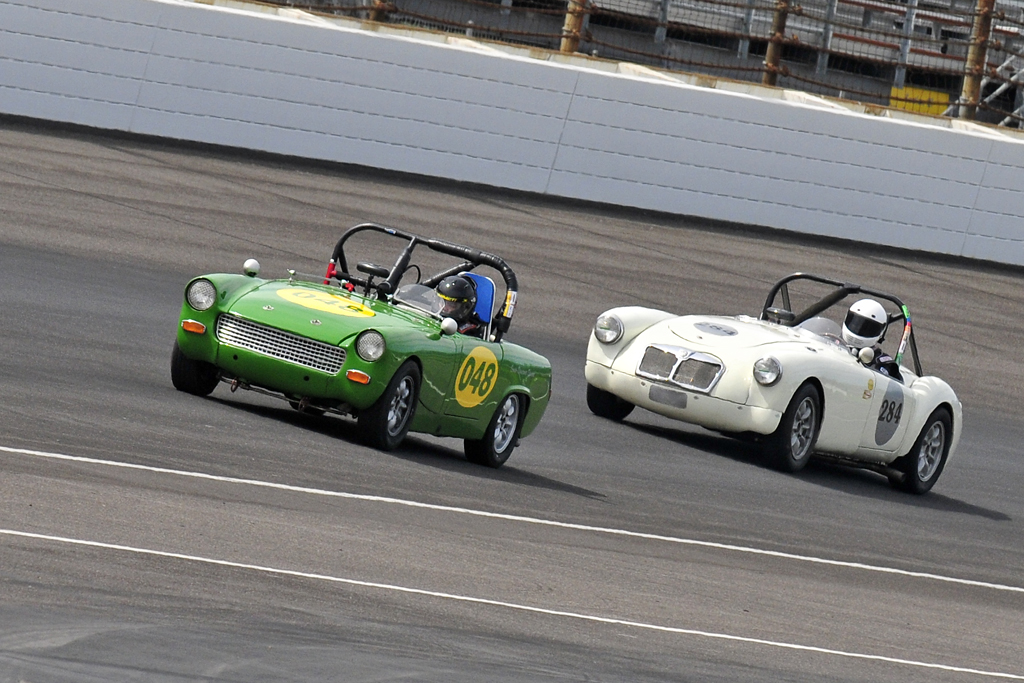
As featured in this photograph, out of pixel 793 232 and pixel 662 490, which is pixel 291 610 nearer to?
pixel 662 490

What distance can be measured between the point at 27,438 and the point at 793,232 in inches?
589

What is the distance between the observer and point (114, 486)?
730 centimetres

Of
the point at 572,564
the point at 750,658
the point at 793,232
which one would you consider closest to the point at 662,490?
the point at 572,564

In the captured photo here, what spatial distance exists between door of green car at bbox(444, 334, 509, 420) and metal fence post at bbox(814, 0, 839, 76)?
44.6ft

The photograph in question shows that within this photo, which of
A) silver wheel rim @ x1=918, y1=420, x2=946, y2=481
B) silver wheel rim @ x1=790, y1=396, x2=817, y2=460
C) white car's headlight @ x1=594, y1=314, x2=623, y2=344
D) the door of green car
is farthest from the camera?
silver wheel rim @ x1=918, y1=420, x2=946, y2=481

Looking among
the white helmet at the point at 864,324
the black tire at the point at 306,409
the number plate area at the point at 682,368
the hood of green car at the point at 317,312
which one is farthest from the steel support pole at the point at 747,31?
the hood of green car at the point at 317,312

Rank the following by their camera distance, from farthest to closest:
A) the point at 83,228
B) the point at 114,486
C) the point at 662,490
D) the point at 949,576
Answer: the point at 83,228
the point at 662,490
the point at 949,576
the point at 114,486

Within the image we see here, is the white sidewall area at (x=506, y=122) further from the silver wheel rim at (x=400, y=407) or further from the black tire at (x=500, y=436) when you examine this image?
Answer: the silver wheel rim at (x=400, y=407)

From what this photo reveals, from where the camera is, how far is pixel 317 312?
959cm

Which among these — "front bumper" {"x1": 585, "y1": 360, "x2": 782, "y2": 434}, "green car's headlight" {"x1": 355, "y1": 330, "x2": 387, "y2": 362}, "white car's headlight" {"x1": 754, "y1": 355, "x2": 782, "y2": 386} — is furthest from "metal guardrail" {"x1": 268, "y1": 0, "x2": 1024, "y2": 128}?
"green car's headlight" {"x1": 355, "y1": 330, "x2": 387, "y2": 362}

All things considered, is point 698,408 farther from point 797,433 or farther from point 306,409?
point 306,409

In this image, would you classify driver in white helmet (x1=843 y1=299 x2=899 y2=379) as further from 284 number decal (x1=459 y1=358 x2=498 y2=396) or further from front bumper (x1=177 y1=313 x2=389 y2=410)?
front bumper (x1=177 y1=313 x2=389 y2=410)

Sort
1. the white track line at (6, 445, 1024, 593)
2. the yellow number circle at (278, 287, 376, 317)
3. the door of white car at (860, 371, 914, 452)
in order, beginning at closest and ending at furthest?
1. the white track line at (6, 445, 1024, 593)
2. the yellow number circle at (278, 287, 376, 317)
3. the door of white car at (860, 371, 914, 452)

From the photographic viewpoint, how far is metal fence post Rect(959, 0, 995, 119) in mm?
22859
